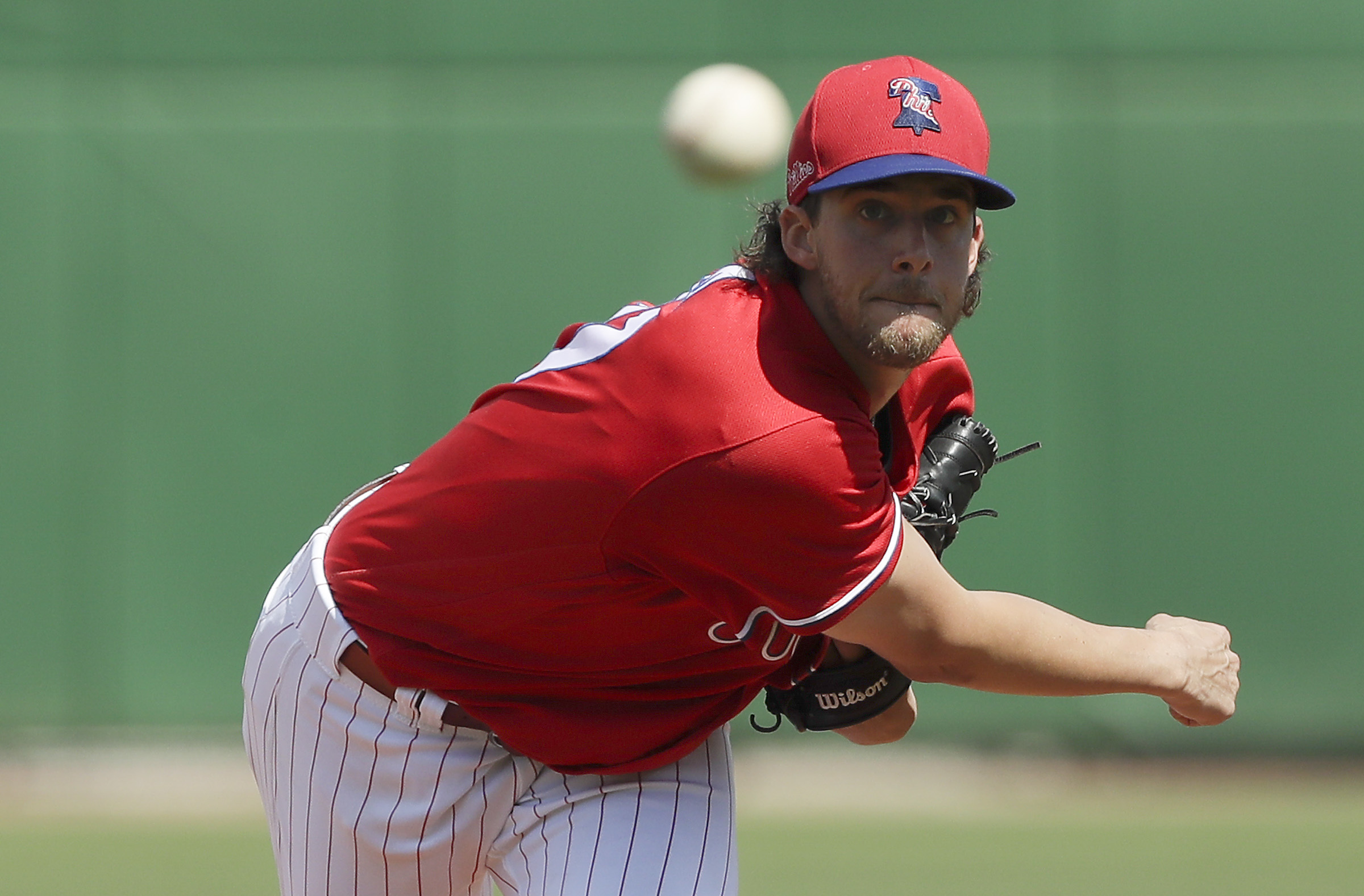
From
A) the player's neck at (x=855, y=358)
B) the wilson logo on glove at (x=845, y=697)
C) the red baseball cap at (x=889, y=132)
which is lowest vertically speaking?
the wilson logo on glove at (x=845, y=697)

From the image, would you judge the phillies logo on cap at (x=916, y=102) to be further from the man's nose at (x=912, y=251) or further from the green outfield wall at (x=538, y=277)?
the green outfield wall at (x=538, y=277)

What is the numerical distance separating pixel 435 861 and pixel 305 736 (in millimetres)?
329

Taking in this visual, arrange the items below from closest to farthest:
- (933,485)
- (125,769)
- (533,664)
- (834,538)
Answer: (834,538)
(533,664)
(933,485)
(125,769)

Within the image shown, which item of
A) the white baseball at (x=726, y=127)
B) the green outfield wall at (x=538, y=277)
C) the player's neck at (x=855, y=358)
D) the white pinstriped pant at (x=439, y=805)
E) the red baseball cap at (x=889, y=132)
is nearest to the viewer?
the red baseball cap at (x=889, y=132)

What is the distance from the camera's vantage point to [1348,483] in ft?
22.0

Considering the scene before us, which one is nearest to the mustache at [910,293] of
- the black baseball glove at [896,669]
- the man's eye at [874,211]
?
the man's eye at [874,211]

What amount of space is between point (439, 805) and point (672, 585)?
2.14 ft

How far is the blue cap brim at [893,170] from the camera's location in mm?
2291

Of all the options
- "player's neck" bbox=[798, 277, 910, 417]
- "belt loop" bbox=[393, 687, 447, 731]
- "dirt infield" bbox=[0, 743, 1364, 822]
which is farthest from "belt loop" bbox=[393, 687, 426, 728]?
"dirt infield" bbox=[0, 743, 1364, 822]

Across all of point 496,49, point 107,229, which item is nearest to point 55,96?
point 107,229

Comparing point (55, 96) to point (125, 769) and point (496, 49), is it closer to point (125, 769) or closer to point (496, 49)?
point (496, 49)

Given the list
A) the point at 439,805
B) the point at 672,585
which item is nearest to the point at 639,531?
the point at 672,585

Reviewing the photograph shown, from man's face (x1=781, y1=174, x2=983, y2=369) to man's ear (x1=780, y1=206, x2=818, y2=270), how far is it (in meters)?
0.02

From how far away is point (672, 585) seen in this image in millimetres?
2473
